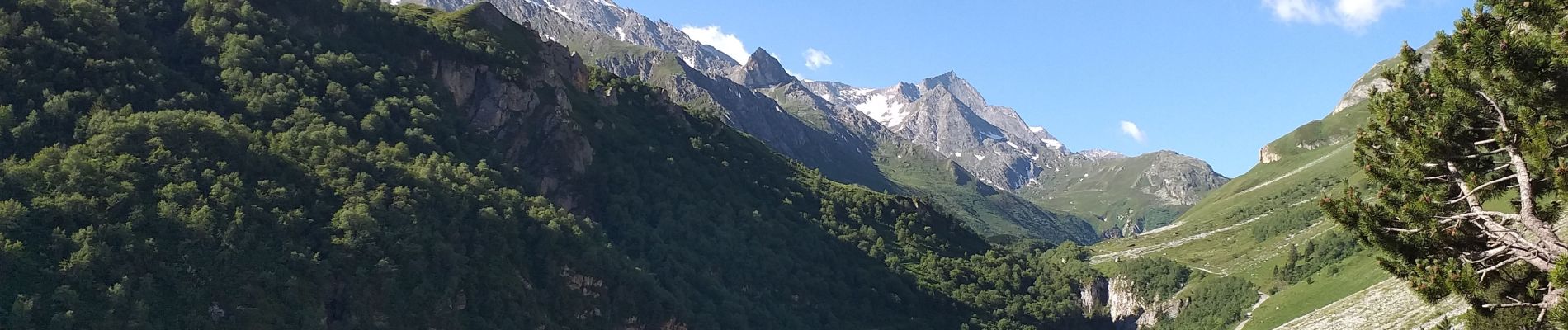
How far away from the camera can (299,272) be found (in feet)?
306

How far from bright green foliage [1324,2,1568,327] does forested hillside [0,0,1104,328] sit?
8861 centimetres

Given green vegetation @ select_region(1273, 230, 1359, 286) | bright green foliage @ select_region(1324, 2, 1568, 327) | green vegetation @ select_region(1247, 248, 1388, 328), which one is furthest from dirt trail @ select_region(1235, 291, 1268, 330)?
bright green foliage @ select_region(1324, 2, 1568, 327)

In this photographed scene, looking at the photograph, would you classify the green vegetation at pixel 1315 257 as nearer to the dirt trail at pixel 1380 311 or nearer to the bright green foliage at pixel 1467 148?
the dirt trail at pixel 1380 311

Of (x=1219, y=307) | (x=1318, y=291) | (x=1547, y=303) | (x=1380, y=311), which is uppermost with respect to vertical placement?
(x=1547, y=303)

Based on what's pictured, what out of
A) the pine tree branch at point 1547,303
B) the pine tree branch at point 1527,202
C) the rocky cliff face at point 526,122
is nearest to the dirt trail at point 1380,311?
the pine tree branch at point 1527,202

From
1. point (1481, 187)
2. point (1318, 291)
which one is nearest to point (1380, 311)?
point (1318, 291)

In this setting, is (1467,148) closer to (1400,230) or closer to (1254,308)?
(1400,230)

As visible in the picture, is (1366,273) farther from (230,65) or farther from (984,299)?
(230,65)

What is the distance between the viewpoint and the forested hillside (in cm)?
8356

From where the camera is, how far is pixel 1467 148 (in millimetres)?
24859

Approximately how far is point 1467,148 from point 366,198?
4217 inches

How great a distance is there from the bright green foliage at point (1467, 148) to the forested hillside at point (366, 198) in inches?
3489

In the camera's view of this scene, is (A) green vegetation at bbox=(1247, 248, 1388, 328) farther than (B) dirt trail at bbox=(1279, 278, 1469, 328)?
Yes

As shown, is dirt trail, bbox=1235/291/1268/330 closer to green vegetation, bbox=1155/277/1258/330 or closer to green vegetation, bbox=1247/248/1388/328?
green vegetation, bbox=1155/277/1258/330
